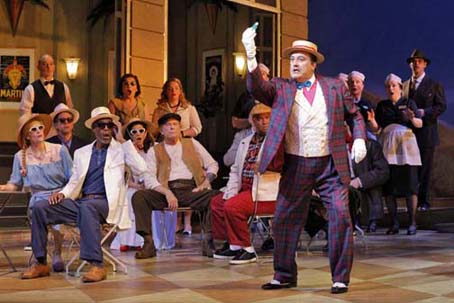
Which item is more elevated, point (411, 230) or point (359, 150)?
point (359, 150)

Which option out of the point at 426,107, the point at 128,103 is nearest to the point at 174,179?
the point at 128,103

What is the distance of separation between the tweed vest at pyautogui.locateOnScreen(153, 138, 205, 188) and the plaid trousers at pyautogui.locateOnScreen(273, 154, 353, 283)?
7.34ft

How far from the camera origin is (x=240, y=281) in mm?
4738

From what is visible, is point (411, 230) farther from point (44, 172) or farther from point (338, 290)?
point (44, 172)

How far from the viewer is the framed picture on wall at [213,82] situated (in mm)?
12641

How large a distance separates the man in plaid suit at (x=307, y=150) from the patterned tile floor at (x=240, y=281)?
10.6 inches

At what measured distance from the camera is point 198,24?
1301 centimetres

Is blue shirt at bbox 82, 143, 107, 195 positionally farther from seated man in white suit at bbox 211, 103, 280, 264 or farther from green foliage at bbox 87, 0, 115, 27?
green foliage at bbox 87, 0, 115, 27

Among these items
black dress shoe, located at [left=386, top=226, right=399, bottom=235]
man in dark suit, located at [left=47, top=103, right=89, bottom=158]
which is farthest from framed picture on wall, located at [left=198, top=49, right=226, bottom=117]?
man in dark suit, located at [left=47, top=103, right=89, bottom=158]

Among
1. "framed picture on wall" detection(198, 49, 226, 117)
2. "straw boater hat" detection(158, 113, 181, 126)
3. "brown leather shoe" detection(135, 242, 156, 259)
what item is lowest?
"brown leather shoe" detection(135, 242, 156, 259)

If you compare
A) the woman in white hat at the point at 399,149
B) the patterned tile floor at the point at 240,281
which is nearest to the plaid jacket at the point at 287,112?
the patterned tile floor at the point at 240,281

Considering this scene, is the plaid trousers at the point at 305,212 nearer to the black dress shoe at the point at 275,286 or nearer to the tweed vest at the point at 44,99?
the black dress shoe at the point at 275,286

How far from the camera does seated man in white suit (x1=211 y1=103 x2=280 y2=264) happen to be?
5637mm

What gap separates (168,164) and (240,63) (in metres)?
5.86
